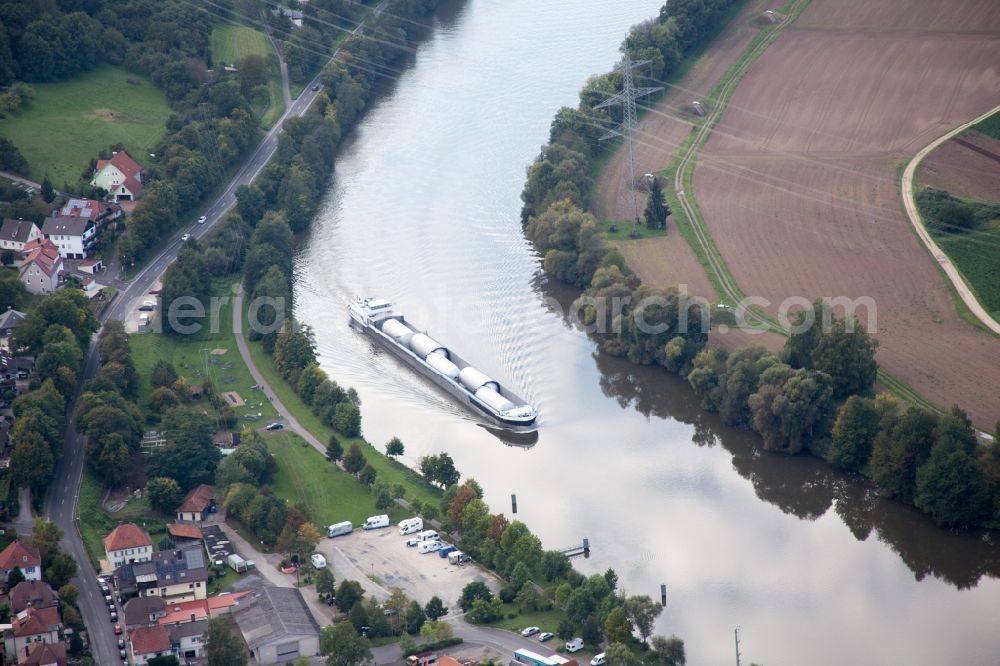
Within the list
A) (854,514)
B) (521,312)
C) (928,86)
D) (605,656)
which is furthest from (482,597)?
(928,86)

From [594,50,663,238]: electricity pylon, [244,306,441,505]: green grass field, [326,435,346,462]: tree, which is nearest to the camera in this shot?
[244,306,441,505]: green grass field

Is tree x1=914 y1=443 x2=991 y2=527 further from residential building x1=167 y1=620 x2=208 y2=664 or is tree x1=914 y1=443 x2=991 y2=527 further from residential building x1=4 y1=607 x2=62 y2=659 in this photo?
residential building x1=4 y1=607 x2=62 y2=659

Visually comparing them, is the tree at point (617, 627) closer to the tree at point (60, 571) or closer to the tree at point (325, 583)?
the tree at point (325, 583)

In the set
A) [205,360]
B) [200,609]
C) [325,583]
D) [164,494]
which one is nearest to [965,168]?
[205,360]

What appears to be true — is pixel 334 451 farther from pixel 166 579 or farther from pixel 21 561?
pixel 21 561

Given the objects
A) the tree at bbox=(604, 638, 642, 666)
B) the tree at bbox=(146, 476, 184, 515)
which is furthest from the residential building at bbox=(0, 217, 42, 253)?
the tree at bbox=(604, 638, 642, 666)

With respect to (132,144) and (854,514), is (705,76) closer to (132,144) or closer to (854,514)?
(132,144)
